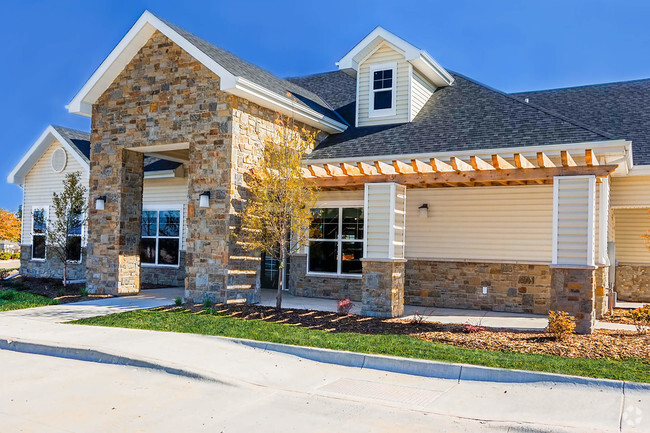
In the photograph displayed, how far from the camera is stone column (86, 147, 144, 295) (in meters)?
14.0

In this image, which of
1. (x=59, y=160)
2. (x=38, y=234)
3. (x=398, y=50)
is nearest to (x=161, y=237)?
(x=59, y=160)

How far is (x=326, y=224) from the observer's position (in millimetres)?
14758

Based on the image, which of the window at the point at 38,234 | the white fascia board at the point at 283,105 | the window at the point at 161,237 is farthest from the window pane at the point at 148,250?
the white fascia board at the point at 283,105

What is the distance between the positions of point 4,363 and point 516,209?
34.5ft

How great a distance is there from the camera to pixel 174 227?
59.2 ft

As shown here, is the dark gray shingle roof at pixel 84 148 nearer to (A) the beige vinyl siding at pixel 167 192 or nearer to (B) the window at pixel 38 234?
(A) the beige vinyl siding at pixel 167 192

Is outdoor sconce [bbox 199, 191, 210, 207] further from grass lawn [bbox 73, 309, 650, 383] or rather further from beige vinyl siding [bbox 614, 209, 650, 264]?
beige vinyl siding [bbox 614, 209, 650, 264]

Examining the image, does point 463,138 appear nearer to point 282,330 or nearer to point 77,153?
point 282,330

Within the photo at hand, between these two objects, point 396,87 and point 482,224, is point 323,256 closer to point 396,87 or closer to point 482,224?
point 482,224

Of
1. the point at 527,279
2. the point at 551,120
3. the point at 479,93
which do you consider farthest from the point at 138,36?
the point at 527,279

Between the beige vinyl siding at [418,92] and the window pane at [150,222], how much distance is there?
9076mm

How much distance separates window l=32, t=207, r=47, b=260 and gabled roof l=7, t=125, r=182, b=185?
1.58 metres

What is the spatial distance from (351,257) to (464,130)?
4246mm

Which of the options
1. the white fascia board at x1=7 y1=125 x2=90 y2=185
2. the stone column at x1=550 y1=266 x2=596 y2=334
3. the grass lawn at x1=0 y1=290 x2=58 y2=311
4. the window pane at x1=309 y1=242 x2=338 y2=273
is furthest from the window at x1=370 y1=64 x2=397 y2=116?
the white fascia board at x1=7 y1=125 x2=90 y2=185
